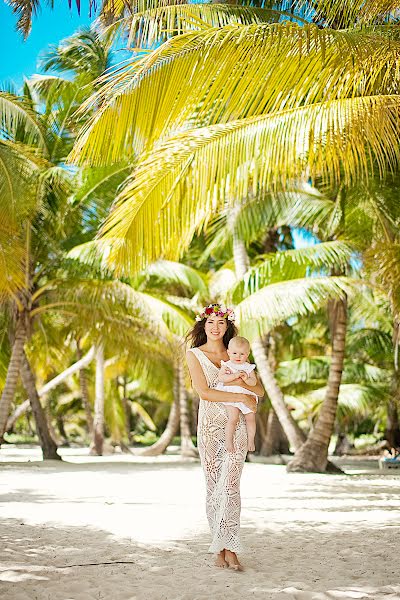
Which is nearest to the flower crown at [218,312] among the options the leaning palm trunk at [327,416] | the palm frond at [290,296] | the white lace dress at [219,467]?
the white lace dress at [219,467]

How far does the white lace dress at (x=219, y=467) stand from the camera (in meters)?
4.97

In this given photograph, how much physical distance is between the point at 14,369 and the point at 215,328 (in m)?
11.2

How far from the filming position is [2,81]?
632 inches

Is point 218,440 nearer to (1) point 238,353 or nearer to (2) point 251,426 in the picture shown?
(2) point 251,426

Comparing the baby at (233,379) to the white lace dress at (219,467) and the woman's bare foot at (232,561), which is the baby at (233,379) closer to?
the white lace dress at (219,467)

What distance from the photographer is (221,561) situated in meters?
5.16

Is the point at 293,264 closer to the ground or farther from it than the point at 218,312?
farther from it

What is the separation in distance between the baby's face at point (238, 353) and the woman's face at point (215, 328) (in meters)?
Answer: 0.37

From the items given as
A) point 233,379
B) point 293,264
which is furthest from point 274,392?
point 233,379

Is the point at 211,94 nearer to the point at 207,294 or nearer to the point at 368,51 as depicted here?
the point at 368,51

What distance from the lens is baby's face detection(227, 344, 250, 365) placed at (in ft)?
16.0

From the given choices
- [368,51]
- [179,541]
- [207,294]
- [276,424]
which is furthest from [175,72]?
[276,424]

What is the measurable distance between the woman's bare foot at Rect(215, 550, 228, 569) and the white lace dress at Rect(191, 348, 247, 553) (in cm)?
12

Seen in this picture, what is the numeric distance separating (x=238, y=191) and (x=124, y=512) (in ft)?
11.9
